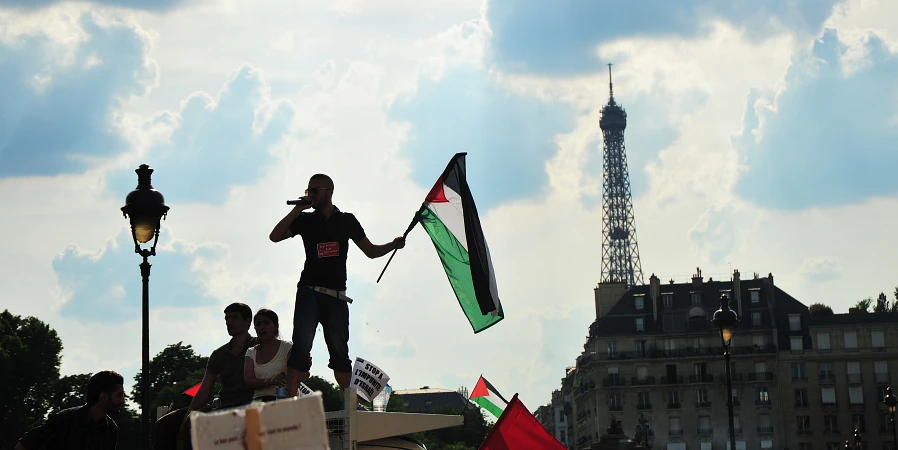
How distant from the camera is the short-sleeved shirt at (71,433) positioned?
9406mm

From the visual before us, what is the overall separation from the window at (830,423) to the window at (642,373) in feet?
44.6

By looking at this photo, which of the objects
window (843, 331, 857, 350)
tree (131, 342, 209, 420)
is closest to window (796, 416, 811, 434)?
window (843, 331, 857, 350)

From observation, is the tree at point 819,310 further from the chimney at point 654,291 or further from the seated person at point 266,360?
the seated person at point 266,360

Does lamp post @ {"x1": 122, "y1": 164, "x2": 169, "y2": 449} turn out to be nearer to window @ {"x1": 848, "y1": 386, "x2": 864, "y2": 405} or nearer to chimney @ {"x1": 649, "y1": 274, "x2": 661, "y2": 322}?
window @ {"x1": 848, "y1": 386, "x2": 864, "y2": 405}

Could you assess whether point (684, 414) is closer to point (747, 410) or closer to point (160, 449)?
point (747, 410)

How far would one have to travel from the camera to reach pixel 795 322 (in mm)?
113000

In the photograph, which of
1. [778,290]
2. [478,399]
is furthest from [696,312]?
[478,399]

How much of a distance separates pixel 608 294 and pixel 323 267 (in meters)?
109

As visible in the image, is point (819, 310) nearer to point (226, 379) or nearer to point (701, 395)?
point (701, 395)

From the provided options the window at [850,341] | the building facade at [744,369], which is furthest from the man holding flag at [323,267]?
the window at [850,341]

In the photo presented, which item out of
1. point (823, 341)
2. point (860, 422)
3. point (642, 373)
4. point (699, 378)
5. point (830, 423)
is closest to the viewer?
point (860, 422)

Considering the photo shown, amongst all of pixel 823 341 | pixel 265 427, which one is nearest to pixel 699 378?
pixel 823 341

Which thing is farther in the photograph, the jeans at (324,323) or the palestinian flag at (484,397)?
the palestinian flag at (484,397)

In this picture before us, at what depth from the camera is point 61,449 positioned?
9.48m
